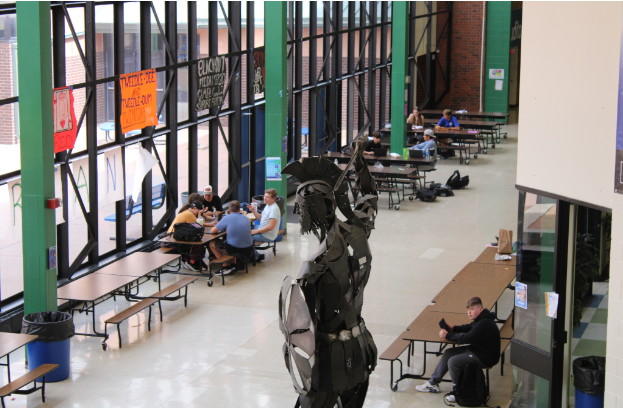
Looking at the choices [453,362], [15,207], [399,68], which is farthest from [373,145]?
[453,362]

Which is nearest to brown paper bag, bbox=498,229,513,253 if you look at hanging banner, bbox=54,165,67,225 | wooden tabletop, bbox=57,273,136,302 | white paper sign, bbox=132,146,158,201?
wooden tabletop, bbox=57,273,136,302

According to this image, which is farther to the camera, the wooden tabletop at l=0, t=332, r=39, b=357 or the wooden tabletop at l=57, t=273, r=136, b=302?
the wooden tabletop at l=57, t=273, r=136, b=302

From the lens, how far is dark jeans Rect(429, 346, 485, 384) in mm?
8367

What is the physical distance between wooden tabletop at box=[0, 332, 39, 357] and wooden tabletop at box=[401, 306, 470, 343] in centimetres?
403

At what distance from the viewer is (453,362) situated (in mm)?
8422

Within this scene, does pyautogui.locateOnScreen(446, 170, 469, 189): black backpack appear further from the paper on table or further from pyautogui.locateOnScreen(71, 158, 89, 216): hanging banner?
the paper on table

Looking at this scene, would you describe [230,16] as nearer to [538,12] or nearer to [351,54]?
[351,54]

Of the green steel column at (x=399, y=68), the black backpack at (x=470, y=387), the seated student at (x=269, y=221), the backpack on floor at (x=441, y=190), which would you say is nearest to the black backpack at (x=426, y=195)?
the backpack on floor at (x=441, y=190)

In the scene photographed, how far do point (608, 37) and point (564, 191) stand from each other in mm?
1405

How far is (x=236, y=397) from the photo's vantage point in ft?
28.0

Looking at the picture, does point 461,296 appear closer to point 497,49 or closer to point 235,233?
point 235,233

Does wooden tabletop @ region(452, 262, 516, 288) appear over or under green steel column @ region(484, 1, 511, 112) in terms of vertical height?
under

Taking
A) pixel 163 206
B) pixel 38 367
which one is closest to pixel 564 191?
pixel 38 367

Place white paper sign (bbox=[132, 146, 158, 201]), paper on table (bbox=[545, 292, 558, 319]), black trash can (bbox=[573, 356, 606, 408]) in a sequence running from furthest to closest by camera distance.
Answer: white paper sign (bbox=[132, 146, 158, 201]), paper on table (bbox=[545, 292, 558, 319]), black trash can (bbox=[573, 356, 606, 408])
